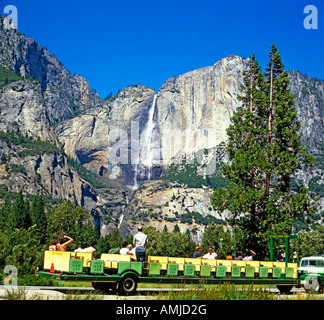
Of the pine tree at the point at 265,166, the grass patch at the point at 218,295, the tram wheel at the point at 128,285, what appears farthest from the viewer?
the pine tree at the point at 265,166

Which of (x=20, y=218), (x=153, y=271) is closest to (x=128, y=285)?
(x=153, y=271)

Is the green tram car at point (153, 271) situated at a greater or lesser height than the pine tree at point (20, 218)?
lesser

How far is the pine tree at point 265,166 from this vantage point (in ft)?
120

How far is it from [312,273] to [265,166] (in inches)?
478

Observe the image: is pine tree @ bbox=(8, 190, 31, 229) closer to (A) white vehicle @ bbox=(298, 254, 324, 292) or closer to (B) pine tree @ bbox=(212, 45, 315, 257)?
(B) pine tree @ bbox=(212, 45, 315, 257)

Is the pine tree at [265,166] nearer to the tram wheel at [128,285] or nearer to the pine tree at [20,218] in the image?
the tram wheel at [128,285]

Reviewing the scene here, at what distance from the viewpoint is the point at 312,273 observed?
2677 centimetres

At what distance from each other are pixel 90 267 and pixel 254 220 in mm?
20909

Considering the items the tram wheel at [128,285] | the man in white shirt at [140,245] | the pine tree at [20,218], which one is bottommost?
the tram wheel at [128,285]

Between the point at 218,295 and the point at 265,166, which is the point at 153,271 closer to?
the point at 218,295

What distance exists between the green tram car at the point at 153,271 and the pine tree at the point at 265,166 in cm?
1206

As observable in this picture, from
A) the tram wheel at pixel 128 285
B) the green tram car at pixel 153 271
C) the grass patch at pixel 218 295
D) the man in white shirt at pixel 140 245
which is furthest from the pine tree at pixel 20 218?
the grass patch at pixel 218 295

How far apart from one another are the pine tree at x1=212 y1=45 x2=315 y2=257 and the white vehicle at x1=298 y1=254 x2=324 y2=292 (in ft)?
21.4

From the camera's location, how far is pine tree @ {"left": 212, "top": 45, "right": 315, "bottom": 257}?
3666 cm
